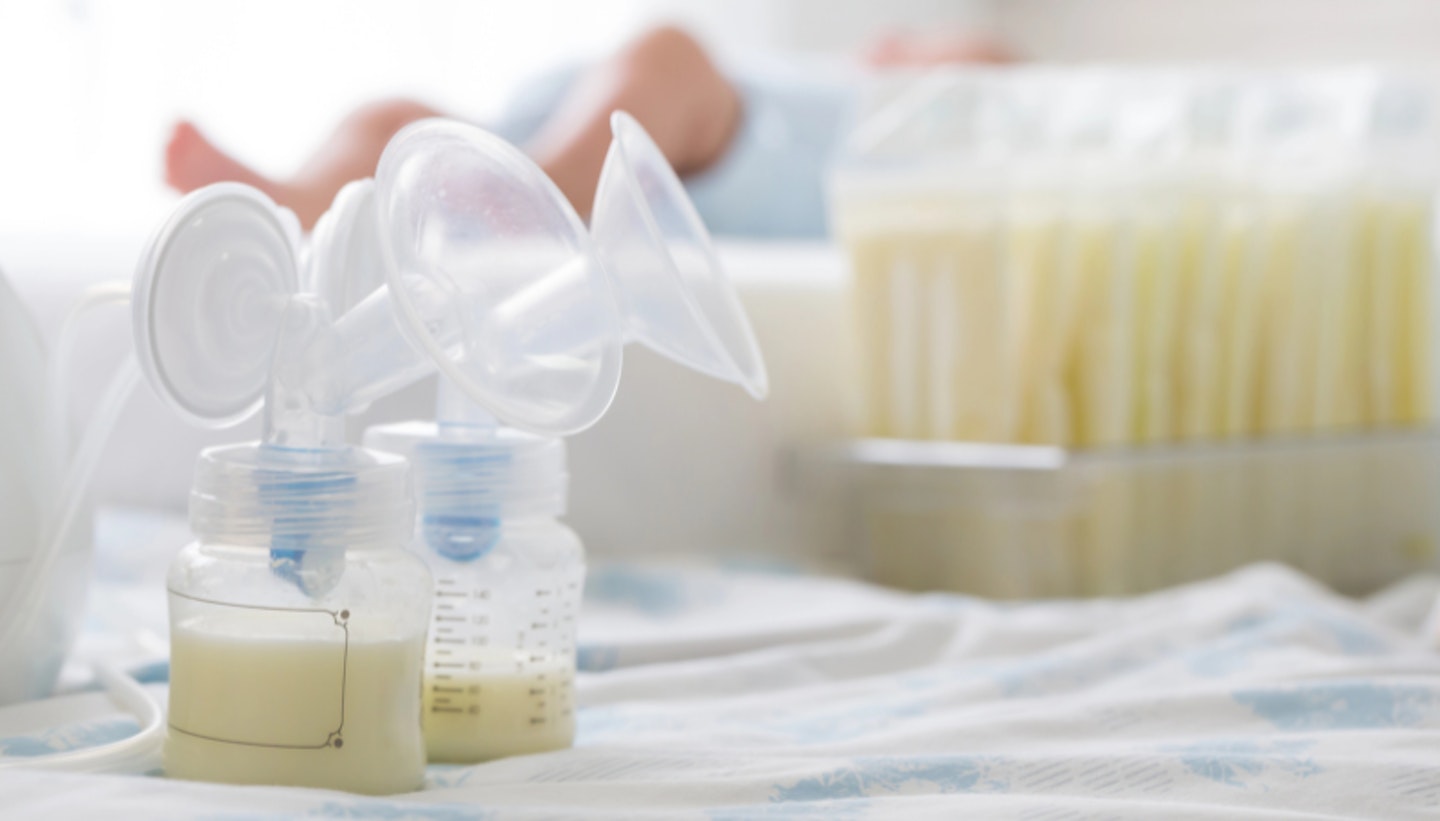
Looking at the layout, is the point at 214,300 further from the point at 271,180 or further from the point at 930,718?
the point at 271,180

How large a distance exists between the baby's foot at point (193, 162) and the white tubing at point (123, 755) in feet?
1.87

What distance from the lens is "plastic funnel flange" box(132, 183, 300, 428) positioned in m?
0.48

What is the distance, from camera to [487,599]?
589 millimetres

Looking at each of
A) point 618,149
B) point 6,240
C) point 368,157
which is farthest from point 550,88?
point 618,149

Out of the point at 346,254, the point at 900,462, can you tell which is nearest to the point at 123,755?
the point at 346,254

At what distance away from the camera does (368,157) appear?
1245 millimetres

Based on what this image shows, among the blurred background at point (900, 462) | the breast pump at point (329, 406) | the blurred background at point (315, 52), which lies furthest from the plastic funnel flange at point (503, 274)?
the blurred background at point (315, 52)

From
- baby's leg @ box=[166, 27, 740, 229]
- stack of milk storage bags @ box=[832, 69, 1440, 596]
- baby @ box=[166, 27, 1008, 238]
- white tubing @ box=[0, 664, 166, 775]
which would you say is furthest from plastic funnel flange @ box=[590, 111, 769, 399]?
baby @ box=[166, 27, 1008, 238]

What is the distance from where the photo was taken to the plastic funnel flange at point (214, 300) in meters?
0.48

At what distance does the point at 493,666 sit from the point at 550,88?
1264 millimetres

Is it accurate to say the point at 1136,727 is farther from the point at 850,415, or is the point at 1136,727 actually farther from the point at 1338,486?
the point at 1338,486

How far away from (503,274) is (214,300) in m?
0.09

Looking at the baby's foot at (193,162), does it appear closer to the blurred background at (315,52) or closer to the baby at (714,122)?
the baby at (714,122)

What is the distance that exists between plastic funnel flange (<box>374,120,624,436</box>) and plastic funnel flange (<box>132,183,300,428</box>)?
0.06m
